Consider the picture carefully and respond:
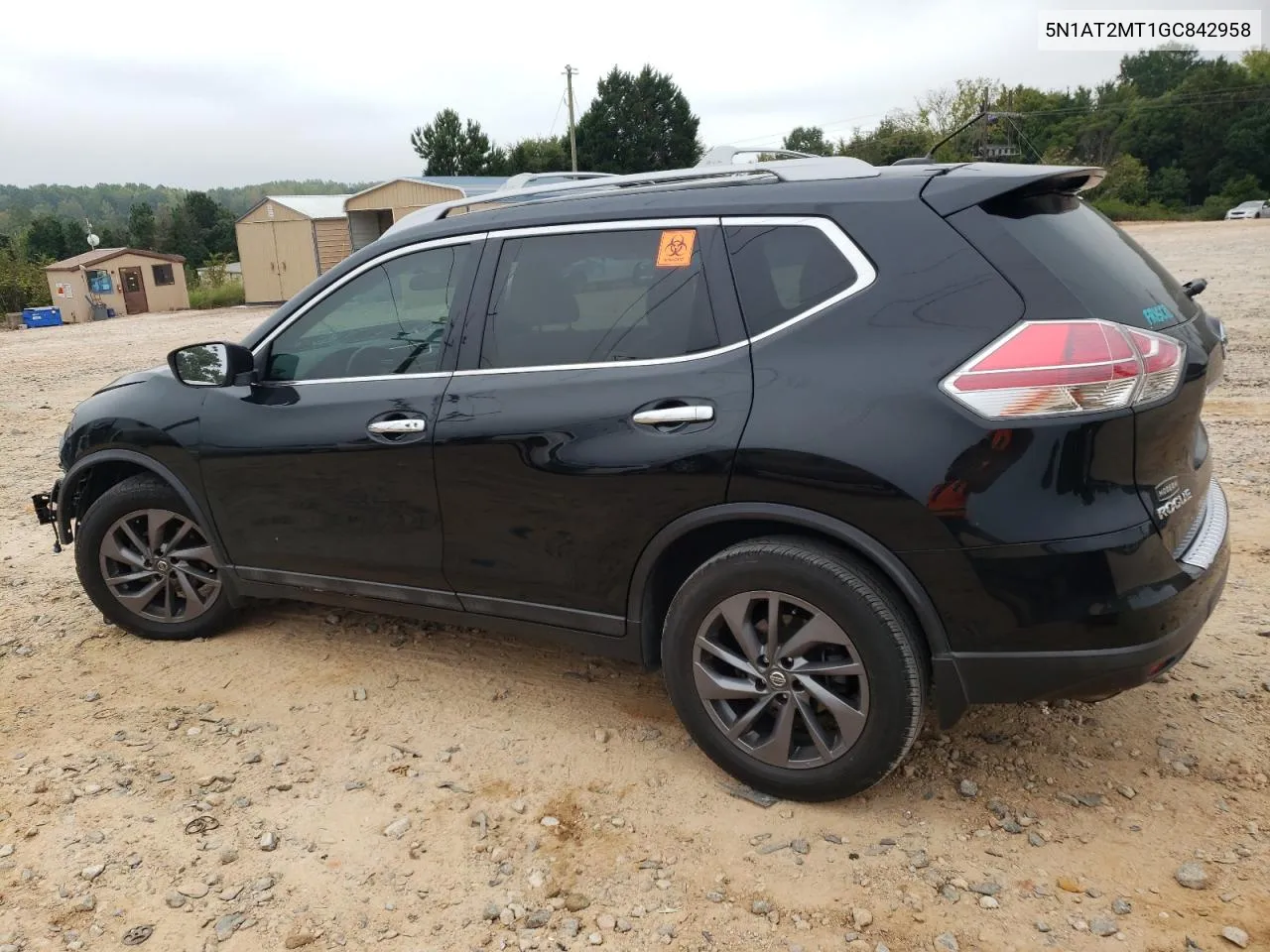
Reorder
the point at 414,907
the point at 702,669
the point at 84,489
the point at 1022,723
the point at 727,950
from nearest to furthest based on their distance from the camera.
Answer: the point at 727,950
the point at 414,907
the point at 702,669
the point at 1022,723
the point at 84,489

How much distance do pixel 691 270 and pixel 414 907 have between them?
199 cm

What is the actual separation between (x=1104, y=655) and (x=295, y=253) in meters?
31.0

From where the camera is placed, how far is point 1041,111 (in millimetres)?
73438

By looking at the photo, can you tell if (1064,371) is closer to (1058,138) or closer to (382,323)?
(382,323)

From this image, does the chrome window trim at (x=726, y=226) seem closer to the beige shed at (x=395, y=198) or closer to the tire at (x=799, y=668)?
the tire at (x=799, y=668)

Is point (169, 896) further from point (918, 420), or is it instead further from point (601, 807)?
point (918, 420)

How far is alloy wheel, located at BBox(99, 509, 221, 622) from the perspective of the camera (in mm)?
3984

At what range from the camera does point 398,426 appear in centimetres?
322

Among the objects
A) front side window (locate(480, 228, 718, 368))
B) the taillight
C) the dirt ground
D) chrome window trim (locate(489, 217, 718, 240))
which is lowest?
the dirt ground

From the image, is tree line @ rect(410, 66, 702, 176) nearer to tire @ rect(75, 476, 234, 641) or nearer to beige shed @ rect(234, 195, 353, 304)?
beige shed @ rect(234, 195, 353, 304)

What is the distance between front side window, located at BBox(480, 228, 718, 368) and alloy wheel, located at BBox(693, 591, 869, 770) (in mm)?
820

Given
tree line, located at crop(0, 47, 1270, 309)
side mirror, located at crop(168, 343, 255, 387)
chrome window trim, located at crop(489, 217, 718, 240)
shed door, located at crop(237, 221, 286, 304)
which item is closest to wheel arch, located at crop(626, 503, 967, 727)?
chrome window trim, located at crop(489, 217, 718, 240)

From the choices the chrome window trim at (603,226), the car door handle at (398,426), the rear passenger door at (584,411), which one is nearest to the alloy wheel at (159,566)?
the car door handle at (398,426)

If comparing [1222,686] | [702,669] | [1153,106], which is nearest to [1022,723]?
[1222,686]
